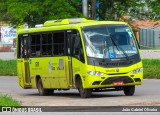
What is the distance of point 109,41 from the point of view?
927 inches

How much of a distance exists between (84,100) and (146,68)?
16.6 m

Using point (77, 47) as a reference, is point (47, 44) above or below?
below

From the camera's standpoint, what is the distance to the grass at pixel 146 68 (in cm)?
3511

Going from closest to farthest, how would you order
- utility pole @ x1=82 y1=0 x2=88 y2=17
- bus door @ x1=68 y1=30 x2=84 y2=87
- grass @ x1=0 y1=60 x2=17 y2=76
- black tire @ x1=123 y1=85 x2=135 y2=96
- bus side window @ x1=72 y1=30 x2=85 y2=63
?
1. bus side window @ x1=72 y1=30 x2=85 y2=63
2. bus door @ x1=68 y1=30 x2=84 y2=87
3. black tire @ x1=123 y1=85 x2=135 y2=96
4. utility pole @ x1=82 y1=0 x2=88 y2=17
5. grass @ x1=0 y1=60 x2=17 y2=76

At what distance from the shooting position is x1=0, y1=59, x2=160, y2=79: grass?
3511 centimetres

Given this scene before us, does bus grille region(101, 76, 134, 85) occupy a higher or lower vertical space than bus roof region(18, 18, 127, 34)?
lower

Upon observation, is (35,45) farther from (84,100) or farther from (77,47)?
(84,100)

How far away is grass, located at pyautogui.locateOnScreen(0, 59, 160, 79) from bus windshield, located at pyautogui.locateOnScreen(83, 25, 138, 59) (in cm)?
1054

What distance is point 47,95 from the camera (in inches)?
1048

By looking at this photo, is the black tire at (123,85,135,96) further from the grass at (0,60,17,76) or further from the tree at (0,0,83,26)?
the grass at (0,60,17,76)

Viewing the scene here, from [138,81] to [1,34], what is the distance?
62.1 meters

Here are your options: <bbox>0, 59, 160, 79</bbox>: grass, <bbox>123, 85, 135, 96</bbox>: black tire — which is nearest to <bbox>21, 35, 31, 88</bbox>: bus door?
<bbox>123, 85, 135, 96</bbox>: black tire

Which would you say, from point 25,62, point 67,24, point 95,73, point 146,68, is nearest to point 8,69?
point 146,68

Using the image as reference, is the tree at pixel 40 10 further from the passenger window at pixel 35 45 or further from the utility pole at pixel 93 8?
the passenger window at pixel 35 45
